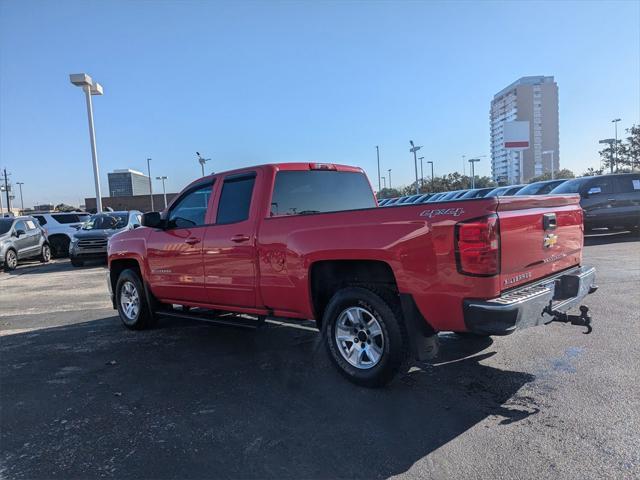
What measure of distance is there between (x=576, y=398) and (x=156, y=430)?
326 centimetres

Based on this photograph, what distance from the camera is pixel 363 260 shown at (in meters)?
4.11

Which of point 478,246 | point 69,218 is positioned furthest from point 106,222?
point 478,246

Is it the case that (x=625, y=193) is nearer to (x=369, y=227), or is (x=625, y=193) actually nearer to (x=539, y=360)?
(x=539, y=360)

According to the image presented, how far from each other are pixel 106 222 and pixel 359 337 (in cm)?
1442

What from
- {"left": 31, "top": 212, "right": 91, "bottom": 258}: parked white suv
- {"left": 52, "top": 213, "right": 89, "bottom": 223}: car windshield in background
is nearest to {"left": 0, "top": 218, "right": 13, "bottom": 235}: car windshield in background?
{"left": 31, "top": 212, "right": 91, "bottom": 258}: parked white suv

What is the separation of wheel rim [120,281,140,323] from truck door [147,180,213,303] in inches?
20.3

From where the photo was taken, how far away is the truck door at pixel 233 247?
496 cm

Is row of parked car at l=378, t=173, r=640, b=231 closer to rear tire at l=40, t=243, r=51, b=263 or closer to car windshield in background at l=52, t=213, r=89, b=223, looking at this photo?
rear tire at l=40, t=243, r=51, b=263

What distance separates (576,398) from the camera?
3.77 meters

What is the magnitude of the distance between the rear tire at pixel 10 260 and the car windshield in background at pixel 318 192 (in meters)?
14.1

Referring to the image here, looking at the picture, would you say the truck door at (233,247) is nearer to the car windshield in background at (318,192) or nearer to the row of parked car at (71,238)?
the car windshield in background at (318,192)

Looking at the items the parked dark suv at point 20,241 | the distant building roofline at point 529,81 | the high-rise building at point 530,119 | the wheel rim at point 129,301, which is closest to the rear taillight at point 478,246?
the wheel rim at point 129,301

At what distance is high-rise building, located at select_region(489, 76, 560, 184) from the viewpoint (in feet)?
357

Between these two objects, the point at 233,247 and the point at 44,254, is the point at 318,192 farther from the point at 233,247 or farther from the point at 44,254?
the point at 44,254
